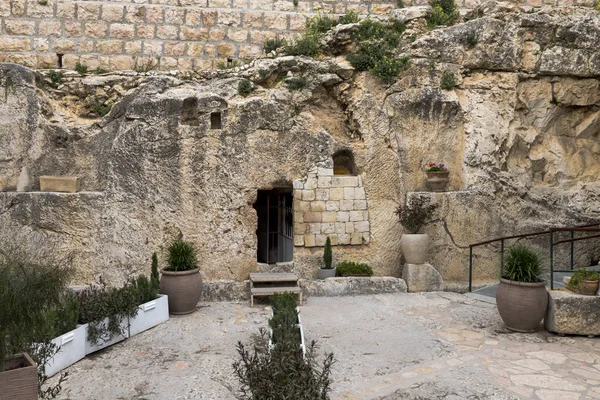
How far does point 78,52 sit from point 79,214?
4.27m

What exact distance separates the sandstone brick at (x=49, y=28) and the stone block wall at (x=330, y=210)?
6.67 meters

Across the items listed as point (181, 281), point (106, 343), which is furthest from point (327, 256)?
point (106, 343)

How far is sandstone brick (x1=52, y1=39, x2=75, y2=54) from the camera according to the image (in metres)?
10.9

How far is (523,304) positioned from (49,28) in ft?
37.2

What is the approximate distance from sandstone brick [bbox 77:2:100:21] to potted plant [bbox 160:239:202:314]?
642 cm

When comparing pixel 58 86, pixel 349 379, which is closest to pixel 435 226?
pixel 349 379

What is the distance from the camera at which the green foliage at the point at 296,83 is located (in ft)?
33.2

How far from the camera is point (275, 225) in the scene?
11586 mm

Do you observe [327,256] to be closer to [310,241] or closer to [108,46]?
[310,241]

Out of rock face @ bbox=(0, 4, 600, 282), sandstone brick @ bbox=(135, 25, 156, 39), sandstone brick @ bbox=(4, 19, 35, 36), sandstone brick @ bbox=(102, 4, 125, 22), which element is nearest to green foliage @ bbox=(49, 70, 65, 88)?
rock face @ bbox=(0, 4, 600, 282)

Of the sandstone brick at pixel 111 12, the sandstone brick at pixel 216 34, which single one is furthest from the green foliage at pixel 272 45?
the sandstone brick at pixel 111 12

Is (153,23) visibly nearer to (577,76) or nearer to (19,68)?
(19,68)

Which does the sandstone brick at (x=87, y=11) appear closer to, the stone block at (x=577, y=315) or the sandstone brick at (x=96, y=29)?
the sandstone brick at (x=96, y=29)

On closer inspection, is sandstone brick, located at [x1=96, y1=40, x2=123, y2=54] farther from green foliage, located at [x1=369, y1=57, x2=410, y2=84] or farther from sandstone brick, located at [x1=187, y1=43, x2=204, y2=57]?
green foliage, located at [x1=369, y1=57, x2=410, y2=84]
